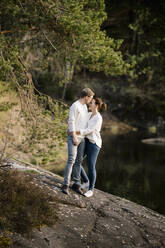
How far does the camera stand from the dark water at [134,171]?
10562 mm

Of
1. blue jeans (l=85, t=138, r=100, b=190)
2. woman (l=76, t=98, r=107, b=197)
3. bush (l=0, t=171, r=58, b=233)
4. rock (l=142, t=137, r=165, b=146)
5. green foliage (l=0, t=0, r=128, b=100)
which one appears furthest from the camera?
rock (l=142, t=137, r=165, b=146)

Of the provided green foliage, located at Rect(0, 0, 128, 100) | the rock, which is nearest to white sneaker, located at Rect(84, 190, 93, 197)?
green foliage, located at Rect(0, 0, 128, 100)

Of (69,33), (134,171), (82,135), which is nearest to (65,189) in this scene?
(82,135)

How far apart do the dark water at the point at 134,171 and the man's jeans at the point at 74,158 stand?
3583 millimetres

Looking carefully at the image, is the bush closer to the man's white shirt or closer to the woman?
the woman

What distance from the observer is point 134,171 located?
548 inches

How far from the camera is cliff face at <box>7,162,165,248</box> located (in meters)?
4.93

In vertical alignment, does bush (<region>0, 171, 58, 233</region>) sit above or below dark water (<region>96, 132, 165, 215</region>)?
above

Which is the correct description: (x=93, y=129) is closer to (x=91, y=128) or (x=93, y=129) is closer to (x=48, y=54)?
(x=91, y=128)

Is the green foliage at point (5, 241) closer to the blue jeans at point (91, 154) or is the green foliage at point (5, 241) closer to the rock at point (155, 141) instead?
the blue jeans at point (91, 154)

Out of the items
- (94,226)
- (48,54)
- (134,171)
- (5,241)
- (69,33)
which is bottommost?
(134,171)

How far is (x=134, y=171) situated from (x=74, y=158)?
25.7 feet

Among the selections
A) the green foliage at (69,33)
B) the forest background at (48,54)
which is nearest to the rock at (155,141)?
the forest background at (48,54)

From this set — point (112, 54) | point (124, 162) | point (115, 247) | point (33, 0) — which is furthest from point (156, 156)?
point (115, 247)
